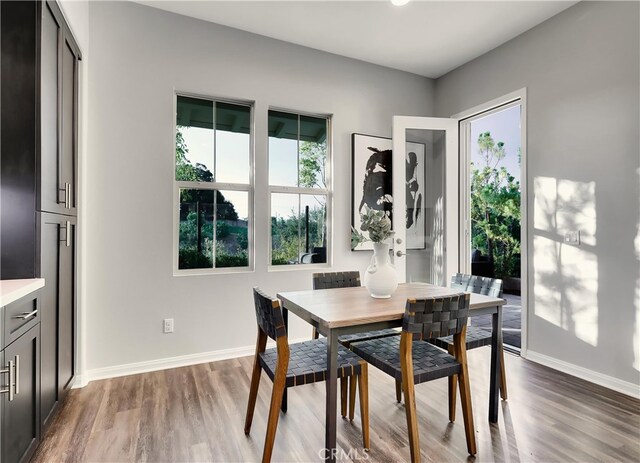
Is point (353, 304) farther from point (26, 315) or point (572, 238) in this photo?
point (572, 238)

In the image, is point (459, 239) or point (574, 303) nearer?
point (574, 303)

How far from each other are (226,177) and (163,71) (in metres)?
0.98

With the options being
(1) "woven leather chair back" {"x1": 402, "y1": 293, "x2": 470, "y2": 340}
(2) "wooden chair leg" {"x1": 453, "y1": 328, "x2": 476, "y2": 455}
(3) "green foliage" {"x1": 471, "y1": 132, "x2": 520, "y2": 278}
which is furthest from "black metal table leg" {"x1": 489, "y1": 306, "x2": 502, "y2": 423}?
(3) "green foliage" {"x1": 471, "y1": 132, "x2": 520, "y2": 278}

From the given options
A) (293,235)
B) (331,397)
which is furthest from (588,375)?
(293,235)

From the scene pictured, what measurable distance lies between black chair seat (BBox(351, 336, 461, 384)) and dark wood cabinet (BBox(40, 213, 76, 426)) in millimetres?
1686

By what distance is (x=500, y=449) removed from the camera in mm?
1814

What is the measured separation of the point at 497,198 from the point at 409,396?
3.56 meters

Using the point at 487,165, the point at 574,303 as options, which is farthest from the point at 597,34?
the point at 574,303

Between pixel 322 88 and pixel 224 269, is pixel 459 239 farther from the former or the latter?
pixel 224 269

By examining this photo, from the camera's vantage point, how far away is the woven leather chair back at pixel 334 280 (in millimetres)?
2604

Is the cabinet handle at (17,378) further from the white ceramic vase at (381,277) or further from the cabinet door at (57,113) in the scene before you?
the white ceramic vase at (381,277)

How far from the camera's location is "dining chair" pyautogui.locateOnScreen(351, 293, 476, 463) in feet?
5.34

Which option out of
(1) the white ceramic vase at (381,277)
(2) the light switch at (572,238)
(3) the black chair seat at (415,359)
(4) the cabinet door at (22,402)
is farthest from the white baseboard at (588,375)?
(4) the cabinet door at (22,402)

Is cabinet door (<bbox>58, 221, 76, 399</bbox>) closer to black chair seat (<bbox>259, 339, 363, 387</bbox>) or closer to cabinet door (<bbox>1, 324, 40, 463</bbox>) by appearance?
cabinet door (<bbox>1, 324, 40, 463</bbox>)
